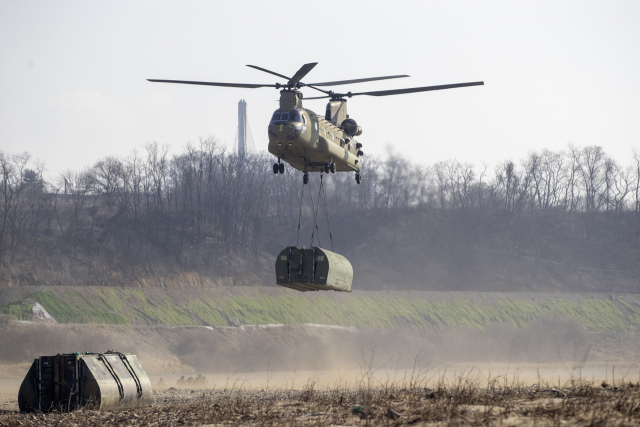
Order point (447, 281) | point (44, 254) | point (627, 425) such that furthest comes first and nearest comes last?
point (447, 281) → point (44, 254) → point (627, 425)

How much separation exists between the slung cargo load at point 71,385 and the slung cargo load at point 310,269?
6516 millimetres

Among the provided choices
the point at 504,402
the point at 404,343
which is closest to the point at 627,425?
the point at 504,402

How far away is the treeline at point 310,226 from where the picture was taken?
6881cm

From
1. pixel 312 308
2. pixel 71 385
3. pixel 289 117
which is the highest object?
pixel 289 117

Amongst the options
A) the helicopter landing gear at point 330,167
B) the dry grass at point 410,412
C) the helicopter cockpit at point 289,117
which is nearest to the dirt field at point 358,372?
the dry grass at point 410,412

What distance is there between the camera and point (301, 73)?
2272 centimetres

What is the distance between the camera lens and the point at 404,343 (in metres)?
54.9

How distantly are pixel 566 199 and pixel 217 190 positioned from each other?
50.9 meters

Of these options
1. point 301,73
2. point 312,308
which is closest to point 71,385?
point 301,73

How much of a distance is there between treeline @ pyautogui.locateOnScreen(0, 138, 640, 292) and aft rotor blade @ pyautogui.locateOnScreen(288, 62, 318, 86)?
42.7m

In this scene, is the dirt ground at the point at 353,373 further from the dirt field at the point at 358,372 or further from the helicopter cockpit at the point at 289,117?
the helicopter cockpit at the point at 289,117

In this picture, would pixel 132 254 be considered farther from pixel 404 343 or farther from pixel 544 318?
pixel 544 318

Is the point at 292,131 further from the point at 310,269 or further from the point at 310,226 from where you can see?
the point at 310,226

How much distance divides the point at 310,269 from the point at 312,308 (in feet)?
114
